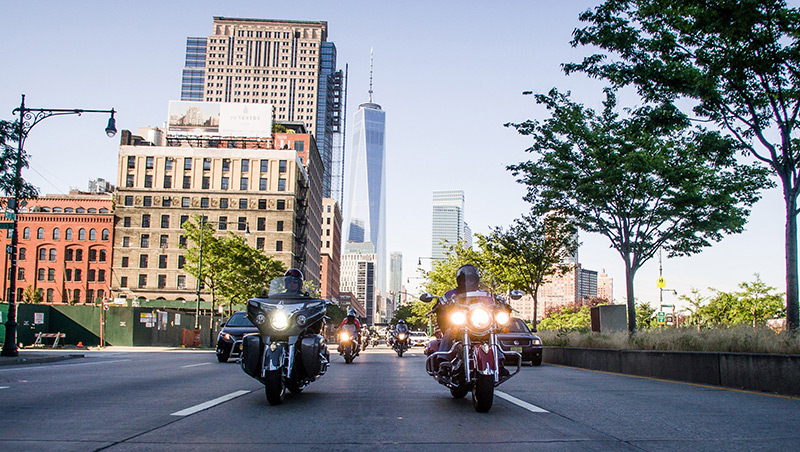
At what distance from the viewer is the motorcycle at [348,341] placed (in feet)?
66.0

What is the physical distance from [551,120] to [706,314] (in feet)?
139

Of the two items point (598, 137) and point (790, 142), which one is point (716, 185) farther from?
point (790, 142)

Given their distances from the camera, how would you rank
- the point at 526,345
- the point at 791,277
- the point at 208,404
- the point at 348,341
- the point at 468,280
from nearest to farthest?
the point at 468,280, the point at 208,404, the point at 791,277, the point at 526,345, the point at 348,341

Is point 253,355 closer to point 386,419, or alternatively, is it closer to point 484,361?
point 386,419

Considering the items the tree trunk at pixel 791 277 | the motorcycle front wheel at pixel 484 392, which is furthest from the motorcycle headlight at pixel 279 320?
the tree trunk at pixel 791 277

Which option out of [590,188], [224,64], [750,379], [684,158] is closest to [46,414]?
[750,379]

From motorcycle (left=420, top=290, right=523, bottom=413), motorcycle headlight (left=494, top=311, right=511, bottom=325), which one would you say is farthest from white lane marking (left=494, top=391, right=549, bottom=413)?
motorcycle headlight (left=494, top=311, right=511, bottom=325)

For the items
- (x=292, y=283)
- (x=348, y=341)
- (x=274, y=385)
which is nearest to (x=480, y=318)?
(x=274, y=385)

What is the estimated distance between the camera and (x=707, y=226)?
20.5 m

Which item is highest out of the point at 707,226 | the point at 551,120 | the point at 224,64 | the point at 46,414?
the point at 224,64

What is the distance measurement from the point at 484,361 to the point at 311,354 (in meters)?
2.10

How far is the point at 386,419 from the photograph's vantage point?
6922 mm

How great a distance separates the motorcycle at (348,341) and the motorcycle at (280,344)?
38.7ft

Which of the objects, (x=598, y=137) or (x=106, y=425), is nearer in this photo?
(x=106, y=425)
